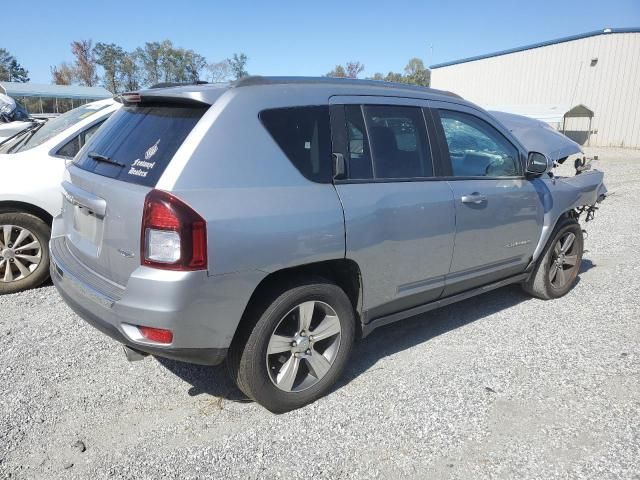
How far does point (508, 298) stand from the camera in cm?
→ 500

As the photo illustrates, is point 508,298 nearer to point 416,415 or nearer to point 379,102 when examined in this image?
point 416,415

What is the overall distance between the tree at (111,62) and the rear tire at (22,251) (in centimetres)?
6525

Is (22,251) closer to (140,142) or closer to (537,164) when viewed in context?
(140,142)

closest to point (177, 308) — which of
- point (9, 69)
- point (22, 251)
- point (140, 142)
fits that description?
point (140, 142)

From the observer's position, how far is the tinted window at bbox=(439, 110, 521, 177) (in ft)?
12.1

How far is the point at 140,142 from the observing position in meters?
2.78

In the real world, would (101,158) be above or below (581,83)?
below

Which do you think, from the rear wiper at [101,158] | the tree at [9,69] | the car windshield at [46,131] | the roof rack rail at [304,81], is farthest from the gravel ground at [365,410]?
the tree at [9,69]

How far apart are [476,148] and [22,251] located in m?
4.26

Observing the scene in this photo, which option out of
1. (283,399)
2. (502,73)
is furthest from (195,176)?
(502,73)

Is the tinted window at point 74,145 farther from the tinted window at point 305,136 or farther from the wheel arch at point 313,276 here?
the wheel arch at point 313,276

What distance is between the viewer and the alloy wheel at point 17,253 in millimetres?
4559

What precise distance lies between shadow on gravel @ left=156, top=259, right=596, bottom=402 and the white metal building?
28516 mm

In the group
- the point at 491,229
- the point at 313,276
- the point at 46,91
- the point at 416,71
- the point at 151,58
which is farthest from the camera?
the point at 416,71
